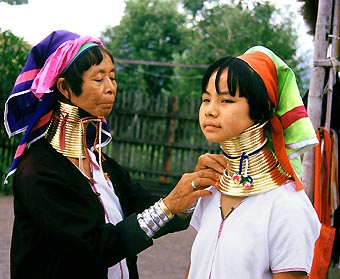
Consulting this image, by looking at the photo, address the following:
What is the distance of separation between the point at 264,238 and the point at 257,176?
223 mm

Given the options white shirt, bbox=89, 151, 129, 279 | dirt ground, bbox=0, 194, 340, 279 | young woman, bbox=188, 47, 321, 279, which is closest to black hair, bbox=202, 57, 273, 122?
young woman, bbox=188, 47, 321, 279

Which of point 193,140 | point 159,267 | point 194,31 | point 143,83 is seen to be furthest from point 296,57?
point 159,267

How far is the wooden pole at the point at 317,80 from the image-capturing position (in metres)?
3.92

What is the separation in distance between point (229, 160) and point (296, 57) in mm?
14052

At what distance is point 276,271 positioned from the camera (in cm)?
170

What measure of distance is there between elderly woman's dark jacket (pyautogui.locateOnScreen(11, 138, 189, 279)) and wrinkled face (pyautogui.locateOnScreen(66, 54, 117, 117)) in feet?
0.82

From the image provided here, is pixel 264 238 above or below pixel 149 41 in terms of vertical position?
below

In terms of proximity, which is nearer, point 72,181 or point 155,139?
point 72,181

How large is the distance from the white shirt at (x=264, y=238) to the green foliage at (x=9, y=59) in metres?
8.29

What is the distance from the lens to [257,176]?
183cm

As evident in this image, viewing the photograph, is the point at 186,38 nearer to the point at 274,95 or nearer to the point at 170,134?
the point at 170,134

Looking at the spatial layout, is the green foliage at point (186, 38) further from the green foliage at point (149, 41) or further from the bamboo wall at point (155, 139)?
the bamboo wall at point (155, 139)

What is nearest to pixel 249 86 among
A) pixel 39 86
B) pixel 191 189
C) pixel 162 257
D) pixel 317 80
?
pixel 191 189

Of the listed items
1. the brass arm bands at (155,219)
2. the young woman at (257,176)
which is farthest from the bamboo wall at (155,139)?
the young woman at (257,176)
